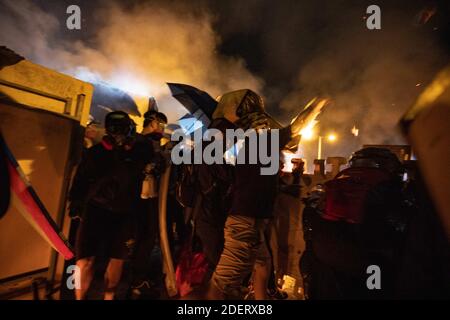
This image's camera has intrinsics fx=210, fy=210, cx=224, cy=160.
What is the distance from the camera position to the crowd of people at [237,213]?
2.21 m

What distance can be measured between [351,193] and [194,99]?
157 inches

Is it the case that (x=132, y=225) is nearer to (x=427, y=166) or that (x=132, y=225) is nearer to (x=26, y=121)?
(x=26, y=121)

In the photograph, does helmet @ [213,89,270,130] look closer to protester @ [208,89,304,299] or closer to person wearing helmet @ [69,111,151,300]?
protester @ [208,89,304,299]

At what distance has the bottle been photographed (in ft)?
9.50

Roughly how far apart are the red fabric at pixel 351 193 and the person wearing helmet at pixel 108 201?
2.50 m

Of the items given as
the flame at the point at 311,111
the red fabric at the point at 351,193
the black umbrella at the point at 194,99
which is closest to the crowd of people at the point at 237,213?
the red fabric at the point at 351,193

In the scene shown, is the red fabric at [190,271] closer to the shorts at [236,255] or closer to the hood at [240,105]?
the shorts at [236,255]

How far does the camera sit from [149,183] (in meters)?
2.90

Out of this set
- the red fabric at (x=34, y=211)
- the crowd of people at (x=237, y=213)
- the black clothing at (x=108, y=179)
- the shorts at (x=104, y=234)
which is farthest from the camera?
the black clothing at (x=108, y=179)

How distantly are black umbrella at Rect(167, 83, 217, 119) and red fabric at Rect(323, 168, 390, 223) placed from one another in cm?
305

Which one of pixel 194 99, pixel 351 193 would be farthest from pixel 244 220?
pixel 194 99

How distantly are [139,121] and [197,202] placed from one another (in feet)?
15.9

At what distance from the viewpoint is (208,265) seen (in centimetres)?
288

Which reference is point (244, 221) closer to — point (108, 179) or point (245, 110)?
point (245, 110)
